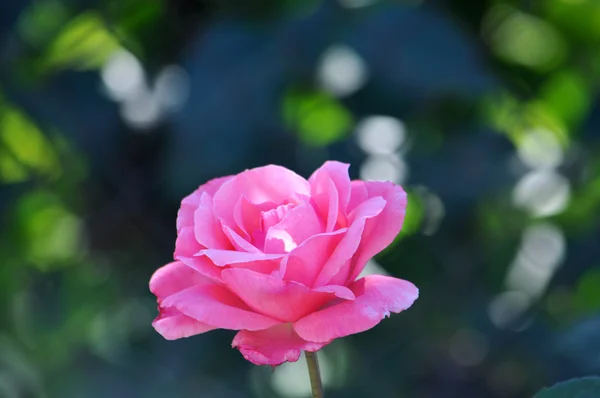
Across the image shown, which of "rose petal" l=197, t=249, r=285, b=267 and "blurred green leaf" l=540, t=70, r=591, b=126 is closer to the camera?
"rose petal" l=197, t=249, r=285, b=267

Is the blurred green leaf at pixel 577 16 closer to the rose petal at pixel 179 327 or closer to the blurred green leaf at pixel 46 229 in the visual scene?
Result: the blurred green leaf at pixel 46 229

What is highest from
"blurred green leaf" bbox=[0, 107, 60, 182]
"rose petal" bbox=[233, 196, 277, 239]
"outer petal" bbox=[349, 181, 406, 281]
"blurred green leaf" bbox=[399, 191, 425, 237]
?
"blurred green leaf" bbox=[0, 107, 60, 182]

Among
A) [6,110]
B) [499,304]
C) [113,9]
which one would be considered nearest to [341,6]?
[113,9]

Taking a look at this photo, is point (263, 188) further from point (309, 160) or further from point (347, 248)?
point (309, 160)

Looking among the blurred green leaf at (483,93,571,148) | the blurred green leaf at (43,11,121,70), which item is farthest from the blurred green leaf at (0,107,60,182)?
the blurred green leaf at (483,93,571,148)

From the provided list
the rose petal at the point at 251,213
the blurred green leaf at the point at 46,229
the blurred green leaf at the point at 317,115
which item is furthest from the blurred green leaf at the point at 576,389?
the blurred green leaf at the point at 46,229

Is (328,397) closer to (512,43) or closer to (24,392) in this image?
(24,392)

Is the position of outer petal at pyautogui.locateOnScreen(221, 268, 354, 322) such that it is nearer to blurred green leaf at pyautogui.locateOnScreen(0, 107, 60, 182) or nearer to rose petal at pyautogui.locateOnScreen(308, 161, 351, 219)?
rose petal at pyautogui.locateOnScreen(308, 161, 351, 219)

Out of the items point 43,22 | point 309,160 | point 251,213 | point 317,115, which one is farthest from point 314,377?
point 43,22
